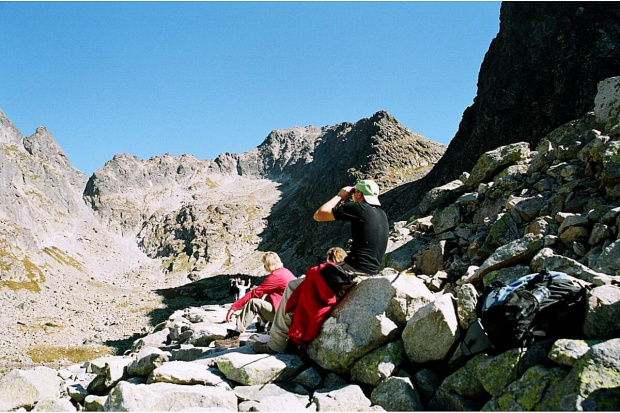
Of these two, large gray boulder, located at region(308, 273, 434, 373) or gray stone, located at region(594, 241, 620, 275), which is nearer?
large gray boulder, located at region(308, 273, 434, 373)

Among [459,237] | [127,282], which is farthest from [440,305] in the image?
[127,282]

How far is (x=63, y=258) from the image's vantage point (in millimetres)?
166250

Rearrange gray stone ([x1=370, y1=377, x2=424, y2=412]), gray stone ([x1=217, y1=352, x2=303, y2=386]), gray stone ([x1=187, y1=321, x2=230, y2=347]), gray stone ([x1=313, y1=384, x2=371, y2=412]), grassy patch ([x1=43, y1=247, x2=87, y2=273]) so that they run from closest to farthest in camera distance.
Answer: gray stone ([x1=370, y1=377, x2=424, y2=412])
gray stone ([x1=313, y1=384, x2=371, y2=412])
gray stone ([x1=217, y1=352, x2=303, y2=386])
gray stone ([x1=187, y1=321, x2=230, y2=347])
grassy patch ([x1=43, y1=247, x2=87, y2=273])

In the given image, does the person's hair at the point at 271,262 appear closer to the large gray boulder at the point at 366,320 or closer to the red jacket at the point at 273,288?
the red jacket at the point at 273,288

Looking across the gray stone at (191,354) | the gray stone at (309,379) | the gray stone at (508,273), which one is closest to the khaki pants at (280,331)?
the gray stone at (309,379)

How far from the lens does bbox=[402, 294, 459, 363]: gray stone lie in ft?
24.1

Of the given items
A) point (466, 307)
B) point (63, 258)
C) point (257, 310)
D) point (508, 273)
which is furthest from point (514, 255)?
point (63, 258)

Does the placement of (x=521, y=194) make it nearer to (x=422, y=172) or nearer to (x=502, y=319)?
(x=502, y=319)

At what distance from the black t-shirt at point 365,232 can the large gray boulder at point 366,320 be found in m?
0.43

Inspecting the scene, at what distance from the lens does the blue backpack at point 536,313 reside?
6.09 metres

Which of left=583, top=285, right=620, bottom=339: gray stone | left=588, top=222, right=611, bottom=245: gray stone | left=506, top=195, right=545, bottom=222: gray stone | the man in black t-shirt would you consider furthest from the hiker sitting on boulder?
left=506, top=195, right=545, bottom=222: gray stone

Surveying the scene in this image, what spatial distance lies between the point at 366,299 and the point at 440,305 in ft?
5.36

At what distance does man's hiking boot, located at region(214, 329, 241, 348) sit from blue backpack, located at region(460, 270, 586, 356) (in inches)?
283

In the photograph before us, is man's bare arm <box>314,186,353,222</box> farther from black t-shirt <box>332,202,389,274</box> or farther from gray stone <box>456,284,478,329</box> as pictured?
gray stone <box>456,284,478,329</box>
